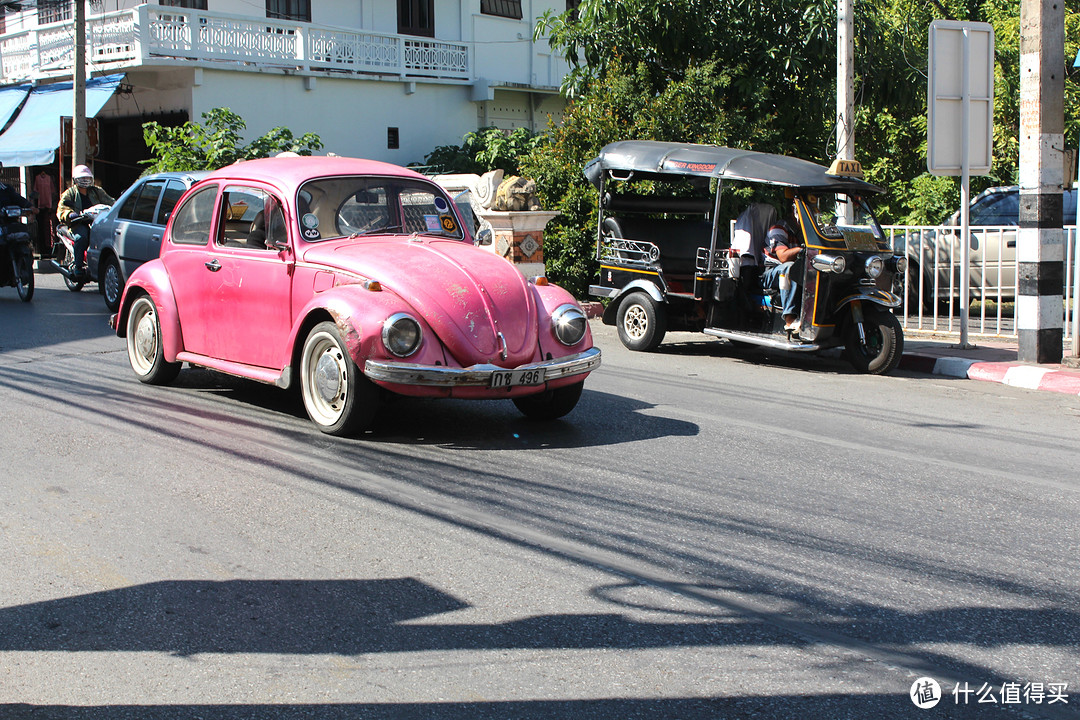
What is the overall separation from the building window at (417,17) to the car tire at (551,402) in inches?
913

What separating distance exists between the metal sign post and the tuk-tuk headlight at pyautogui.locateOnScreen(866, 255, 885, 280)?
5.12 feet

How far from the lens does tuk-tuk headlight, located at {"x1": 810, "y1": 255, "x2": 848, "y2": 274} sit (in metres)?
10.4

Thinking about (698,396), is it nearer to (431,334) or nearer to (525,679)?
(431,334)

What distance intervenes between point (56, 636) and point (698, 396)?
19.7 feet

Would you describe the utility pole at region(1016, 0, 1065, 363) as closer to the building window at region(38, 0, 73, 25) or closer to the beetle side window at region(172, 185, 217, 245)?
the beetle side window at region(172, 185, 217, 245)

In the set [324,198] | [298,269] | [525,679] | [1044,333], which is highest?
[324,198]

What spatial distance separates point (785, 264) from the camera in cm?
1081

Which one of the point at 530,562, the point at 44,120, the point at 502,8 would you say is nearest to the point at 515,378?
the point at 530,562

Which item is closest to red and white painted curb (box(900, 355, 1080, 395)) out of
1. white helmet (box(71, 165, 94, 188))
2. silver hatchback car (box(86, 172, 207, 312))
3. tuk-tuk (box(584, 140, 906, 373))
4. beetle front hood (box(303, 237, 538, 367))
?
tuk-tuk (box(584, 140, 906, 373))

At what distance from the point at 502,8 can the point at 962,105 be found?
69.2 feet

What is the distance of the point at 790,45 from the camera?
55.8 ft

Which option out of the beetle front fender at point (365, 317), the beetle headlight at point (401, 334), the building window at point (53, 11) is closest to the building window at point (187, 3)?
the building window at point (53, 11)

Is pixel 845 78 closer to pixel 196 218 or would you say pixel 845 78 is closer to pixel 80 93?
pixel 196 218

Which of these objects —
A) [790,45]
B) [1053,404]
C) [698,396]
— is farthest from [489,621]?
[790,45]
